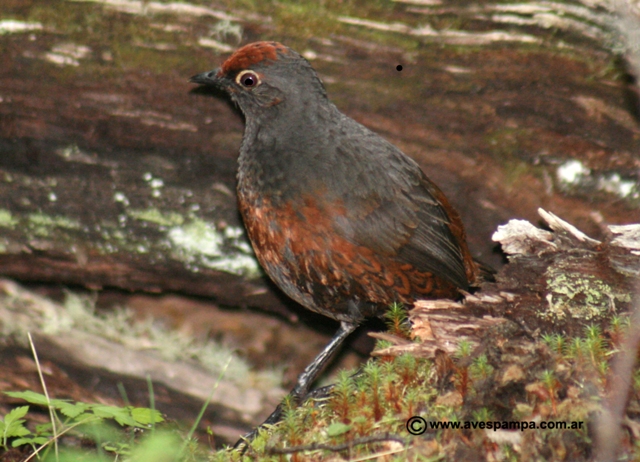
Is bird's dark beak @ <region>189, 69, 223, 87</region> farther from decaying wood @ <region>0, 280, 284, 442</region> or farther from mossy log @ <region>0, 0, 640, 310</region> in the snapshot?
decaying wood @ <region>0, 280, 284, 442</region>

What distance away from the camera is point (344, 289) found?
163 inches

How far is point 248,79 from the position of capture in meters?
4.55

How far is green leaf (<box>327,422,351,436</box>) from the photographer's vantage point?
3.08 metres

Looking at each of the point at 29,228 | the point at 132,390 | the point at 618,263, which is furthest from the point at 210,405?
the point at 618,263

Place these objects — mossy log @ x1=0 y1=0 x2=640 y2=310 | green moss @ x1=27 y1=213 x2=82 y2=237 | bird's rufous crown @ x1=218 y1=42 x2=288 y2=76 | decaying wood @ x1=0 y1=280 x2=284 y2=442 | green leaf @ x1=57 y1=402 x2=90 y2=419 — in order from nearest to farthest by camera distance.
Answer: green leaf @ x1=57 y1=402 x2=90 y2=419 < bird's rufous crown @ x1=218 y1=42 x2=288 y2=76 < mossy log @ x1=0 y1=0 x2=640 y2=310 < green moss @ x1=27 y1=213 x2=82 y2=237 < decaying wood @ x1=0 y1=280 x2=284 y2=442

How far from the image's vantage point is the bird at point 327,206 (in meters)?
4.06

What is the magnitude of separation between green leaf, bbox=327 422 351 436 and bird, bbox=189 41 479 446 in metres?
1.07

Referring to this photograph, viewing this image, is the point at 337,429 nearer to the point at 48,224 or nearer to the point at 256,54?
the point at 256,54

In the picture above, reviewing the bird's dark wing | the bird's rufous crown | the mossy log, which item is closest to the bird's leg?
the bird's dark wing

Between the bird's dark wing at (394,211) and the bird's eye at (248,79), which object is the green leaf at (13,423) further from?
the bird's eye at (248,79)

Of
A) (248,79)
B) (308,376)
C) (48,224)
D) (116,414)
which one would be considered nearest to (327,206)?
(248,79)

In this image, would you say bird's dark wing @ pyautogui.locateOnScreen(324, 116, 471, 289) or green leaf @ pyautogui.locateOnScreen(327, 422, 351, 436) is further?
bird's dark wing @ pyautogui.locateOnScreen(324, 116, 471, 289)

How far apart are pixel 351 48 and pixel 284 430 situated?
9.51 feet

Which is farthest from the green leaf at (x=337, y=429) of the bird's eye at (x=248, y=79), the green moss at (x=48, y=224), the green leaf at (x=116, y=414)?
the green moss at (x=48, y=224)
